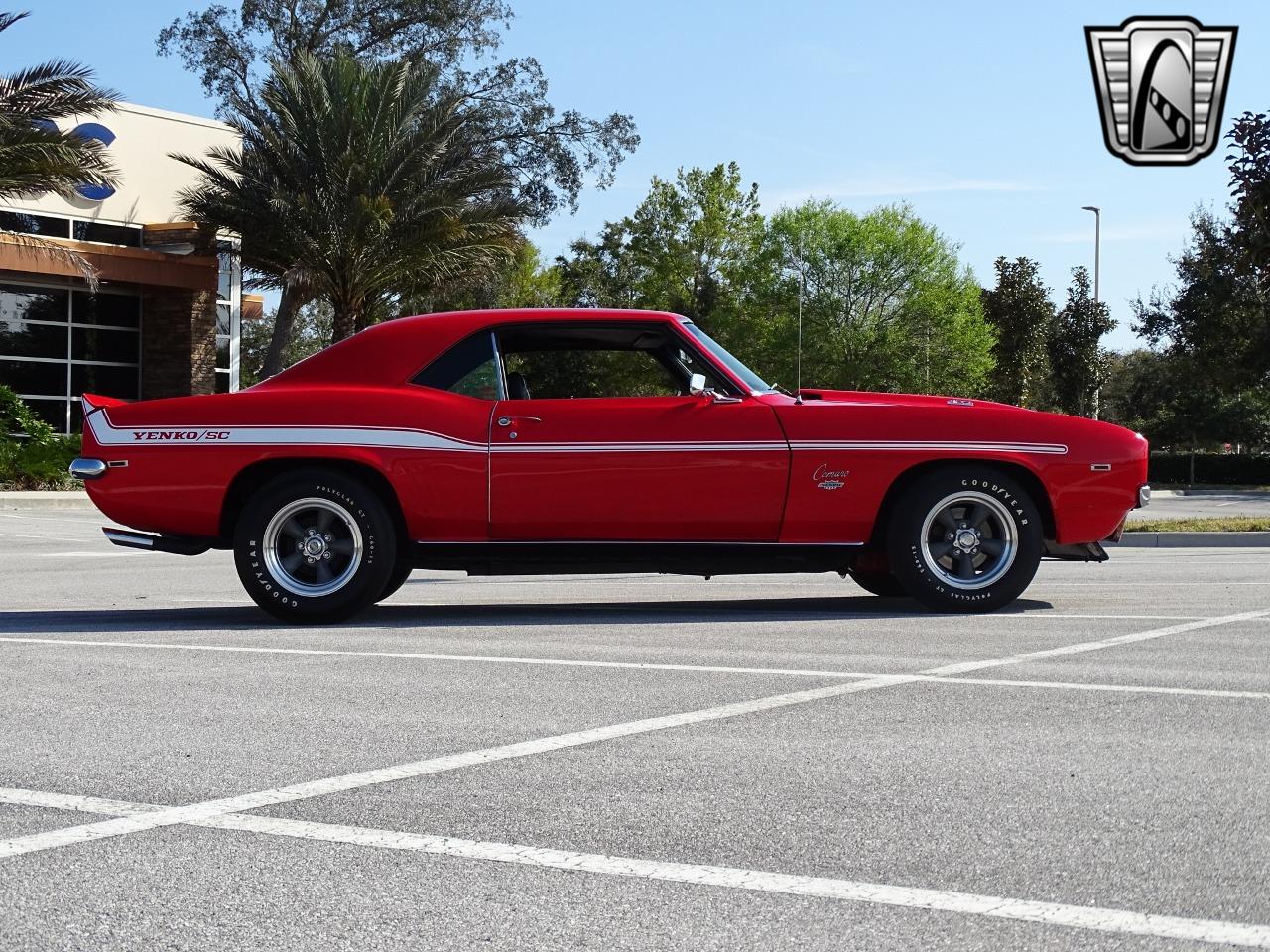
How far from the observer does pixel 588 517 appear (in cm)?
836

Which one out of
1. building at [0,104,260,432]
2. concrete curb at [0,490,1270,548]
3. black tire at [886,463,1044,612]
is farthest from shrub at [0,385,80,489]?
black tire at [886,463,1044,612]

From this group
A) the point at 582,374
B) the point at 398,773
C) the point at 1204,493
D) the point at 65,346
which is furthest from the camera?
the point at 1204,493

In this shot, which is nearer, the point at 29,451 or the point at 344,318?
the point at 29,451

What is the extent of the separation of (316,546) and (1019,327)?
51295 millimetres

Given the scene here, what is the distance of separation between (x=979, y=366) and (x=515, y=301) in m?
18.0

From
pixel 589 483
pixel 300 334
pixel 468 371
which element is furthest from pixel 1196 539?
pixel 300 334

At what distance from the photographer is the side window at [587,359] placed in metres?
8.65

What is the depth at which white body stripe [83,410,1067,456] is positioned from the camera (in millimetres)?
8336

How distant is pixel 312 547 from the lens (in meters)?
8.42

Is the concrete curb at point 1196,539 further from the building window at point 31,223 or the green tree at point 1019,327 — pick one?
the green tree at point 1019,327

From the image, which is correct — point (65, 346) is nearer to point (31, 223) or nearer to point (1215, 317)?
point (31, 223)

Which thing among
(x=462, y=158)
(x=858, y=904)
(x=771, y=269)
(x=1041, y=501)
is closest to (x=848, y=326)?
(x=771, y=269)

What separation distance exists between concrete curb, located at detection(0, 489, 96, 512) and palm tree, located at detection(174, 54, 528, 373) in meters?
7.25

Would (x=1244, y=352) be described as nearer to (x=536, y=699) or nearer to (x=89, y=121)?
(x=89, y=121)
